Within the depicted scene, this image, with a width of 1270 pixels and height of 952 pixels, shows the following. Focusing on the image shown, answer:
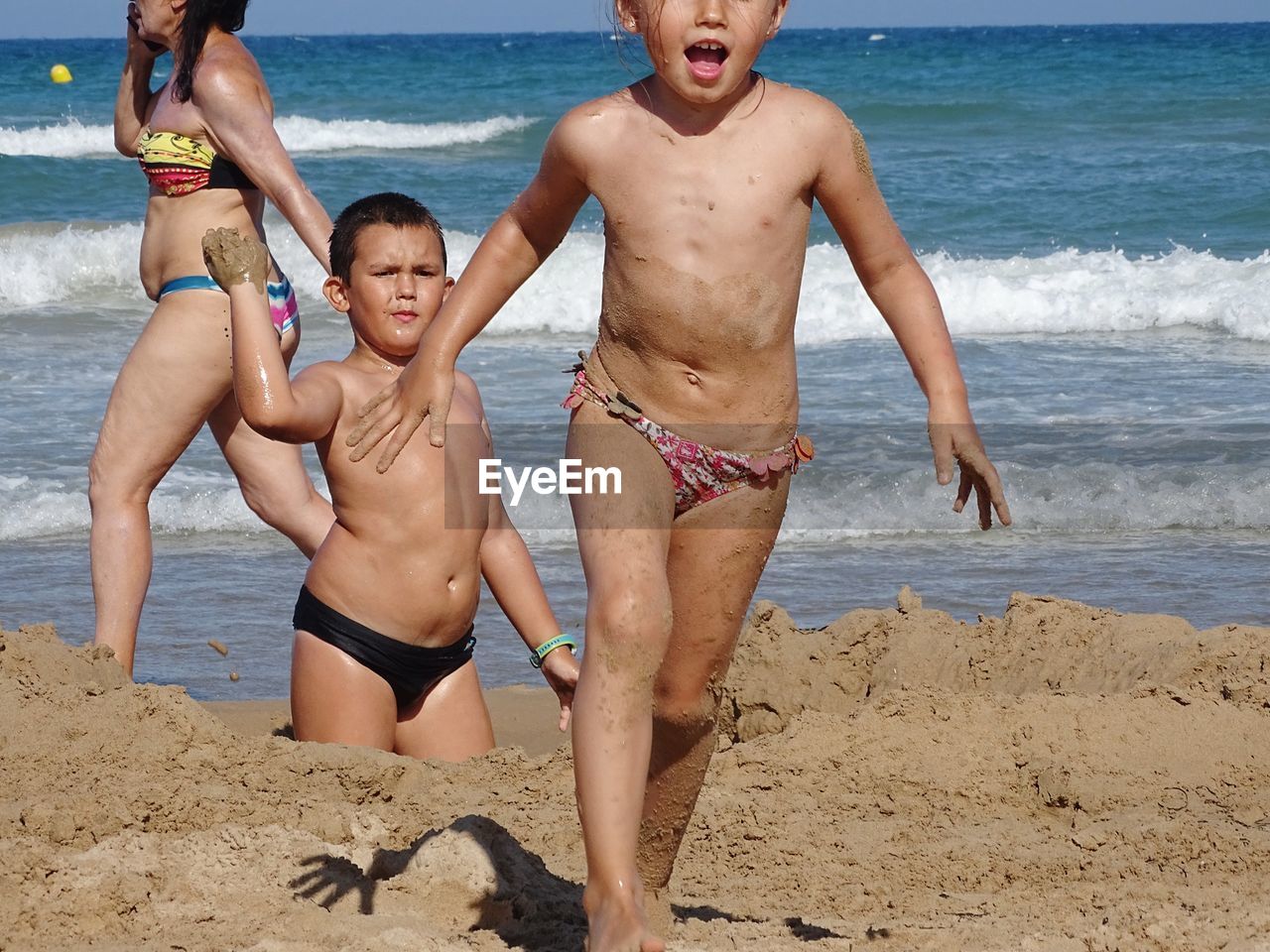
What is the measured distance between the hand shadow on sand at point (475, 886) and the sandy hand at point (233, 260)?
1.10m

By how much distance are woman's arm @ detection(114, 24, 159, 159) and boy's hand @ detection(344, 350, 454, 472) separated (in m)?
2.36

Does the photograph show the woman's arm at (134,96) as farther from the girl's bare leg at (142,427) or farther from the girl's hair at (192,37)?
the girl's bare leg at (142,427)

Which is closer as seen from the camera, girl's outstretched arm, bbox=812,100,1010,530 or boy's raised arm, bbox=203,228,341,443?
girl's outstretched arm, bbox=812,100,1010,530

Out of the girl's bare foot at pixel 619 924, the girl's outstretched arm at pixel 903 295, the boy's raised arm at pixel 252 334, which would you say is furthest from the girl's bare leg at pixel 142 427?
the girl's bare foot at pixel 619 924

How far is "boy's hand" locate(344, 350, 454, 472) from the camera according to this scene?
268 cm

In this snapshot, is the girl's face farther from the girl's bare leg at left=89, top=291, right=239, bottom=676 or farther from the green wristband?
the girl's bare leg at left=89, top=291, right=239, bottom=676

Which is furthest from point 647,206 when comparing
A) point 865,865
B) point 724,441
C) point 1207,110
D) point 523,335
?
point 1207,110

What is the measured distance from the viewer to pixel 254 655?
5.46 metres

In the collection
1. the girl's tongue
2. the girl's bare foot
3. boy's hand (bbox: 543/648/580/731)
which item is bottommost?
the girl's bare foot

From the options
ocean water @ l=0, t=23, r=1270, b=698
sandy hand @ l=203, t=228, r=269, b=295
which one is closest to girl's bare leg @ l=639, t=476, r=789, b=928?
ocean water @ l=0, t=23, r=1270, b=698

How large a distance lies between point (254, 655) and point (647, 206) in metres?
3.27

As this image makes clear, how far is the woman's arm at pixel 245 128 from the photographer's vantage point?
4.23 m

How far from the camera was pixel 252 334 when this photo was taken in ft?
9.81

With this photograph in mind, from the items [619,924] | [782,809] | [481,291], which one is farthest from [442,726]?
[619,924]
